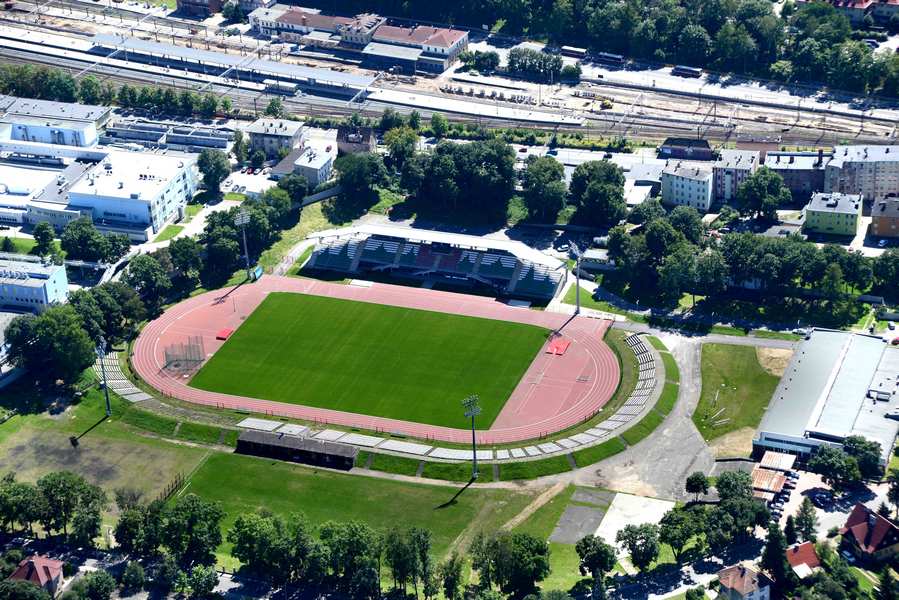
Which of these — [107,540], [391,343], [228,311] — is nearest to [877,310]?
[391,343]

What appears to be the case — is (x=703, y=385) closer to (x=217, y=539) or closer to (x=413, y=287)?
(x=413, y=287)

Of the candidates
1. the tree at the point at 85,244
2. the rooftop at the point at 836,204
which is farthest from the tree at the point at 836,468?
the tree at the point at 85,244

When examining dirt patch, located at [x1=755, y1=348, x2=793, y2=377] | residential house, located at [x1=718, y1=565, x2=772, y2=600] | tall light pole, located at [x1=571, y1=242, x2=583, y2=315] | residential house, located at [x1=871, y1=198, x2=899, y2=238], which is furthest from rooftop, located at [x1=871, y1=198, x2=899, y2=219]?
residential house, located at [x1=718, y1=565, x2=772, y2=600]

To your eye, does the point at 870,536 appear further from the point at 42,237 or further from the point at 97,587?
the point at 42,237

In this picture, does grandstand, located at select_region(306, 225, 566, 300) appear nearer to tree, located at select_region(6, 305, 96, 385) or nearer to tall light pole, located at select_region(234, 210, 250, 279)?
tall light pole, located at select_region(234, 210, 250, 279)

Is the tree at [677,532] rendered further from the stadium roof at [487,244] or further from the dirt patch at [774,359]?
the stadium roof at [487,244]
